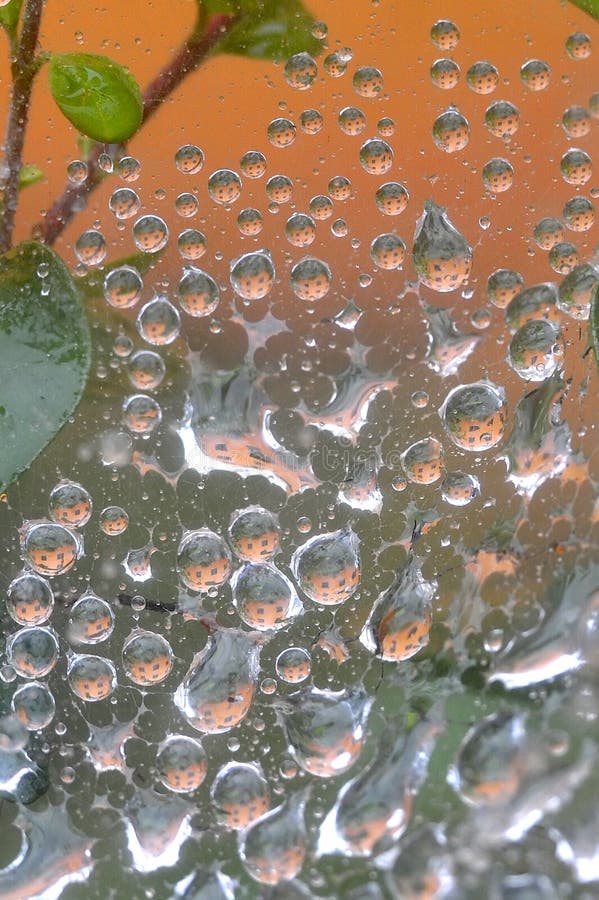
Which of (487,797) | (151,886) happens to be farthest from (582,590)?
(151,886)

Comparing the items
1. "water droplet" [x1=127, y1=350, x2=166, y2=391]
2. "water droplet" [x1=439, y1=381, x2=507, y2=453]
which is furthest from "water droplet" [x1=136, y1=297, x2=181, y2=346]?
"water droplet" [x1=439, y1=381, x2=507, y2=453]

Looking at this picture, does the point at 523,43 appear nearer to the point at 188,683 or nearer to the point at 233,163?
the point at 233,163

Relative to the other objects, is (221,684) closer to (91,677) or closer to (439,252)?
(91,677)

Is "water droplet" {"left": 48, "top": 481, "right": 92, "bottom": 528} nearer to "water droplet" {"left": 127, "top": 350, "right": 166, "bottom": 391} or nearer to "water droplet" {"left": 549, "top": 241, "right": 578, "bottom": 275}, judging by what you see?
"water droplet" {"left": 127, "top": 350, "right": 166, "bottom": 391}

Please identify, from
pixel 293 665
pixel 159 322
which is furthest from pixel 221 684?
pixel 159 322

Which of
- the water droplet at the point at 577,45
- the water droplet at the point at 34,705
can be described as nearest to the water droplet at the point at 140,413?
the water droplet at the point at 34,705

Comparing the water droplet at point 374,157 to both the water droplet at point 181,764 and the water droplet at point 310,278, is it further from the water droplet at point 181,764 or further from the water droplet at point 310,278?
the water droplet at point 181,764
